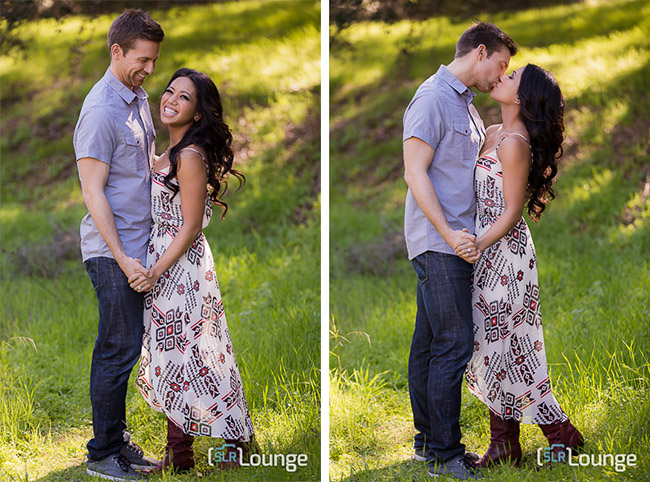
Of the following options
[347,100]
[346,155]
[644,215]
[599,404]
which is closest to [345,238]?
[346,155]

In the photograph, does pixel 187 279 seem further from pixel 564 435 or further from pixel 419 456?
pixel 564 435

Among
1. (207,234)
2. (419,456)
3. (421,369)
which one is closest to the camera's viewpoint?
(421,369)

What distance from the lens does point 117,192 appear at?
3.00 m

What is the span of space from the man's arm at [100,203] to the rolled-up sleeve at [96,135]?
0.03 m

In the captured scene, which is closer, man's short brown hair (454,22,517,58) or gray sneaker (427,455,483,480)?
man's short brown hair (454,22,517,58)

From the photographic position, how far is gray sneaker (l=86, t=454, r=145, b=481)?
3.16 m

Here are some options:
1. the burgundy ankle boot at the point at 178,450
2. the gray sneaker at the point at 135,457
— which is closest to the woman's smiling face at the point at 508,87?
the burgundy ankle boot at the point at 178,450

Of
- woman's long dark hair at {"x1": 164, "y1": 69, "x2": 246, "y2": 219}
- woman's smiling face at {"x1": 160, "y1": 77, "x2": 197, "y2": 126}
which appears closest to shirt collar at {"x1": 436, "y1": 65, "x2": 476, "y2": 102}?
woman's long dark hair at {"x1": 164, "y1": 69, "x2": 246, "y2": 219}

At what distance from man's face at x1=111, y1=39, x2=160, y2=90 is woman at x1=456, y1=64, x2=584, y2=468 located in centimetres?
147

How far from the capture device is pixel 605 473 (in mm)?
3199

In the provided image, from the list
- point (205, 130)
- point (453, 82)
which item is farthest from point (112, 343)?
point (453, 82)

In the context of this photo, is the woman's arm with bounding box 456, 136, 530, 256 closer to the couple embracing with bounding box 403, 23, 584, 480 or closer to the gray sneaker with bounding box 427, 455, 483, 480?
the couple embracing with bounding box 403, 23, 584, 480

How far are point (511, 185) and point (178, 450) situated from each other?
6.03 feet

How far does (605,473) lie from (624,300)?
1372mm
